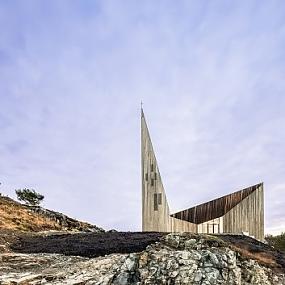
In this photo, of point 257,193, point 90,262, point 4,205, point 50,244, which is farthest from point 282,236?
point 90,262

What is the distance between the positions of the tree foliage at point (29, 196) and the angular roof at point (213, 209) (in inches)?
590

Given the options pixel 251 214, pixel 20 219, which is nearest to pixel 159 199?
pixel 251 214

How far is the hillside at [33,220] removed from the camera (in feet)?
69.8

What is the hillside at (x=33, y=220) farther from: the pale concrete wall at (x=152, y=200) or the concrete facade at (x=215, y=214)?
the concrete facade at (x=215, y=214)

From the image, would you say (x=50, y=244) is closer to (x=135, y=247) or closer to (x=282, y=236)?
(x=135, y=247)

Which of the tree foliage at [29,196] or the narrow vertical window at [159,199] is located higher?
the tree foliage at [29,196]

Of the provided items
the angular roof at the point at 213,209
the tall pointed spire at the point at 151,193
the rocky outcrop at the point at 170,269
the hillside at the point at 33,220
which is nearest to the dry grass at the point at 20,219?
the hillside at the point at 33,220

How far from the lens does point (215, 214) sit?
18.3 m

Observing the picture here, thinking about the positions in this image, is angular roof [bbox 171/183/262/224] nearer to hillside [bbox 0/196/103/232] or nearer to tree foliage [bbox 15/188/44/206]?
hillside [bbox 0/196/103/232]

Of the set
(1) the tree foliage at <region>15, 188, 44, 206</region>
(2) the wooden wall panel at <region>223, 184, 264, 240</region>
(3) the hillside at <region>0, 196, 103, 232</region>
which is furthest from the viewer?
(1) the tree foliage at <region>15, 188, 44, 206</region>

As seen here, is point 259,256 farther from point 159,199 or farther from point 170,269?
point 159,199

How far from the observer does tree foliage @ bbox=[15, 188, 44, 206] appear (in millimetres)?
31156

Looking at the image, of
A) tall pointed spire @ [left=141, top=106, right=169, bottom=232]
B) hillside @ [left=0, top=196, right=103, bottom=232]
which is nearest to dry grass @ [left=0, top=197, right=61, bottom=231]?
hillside @ [left=0, top=196, right=103, bottom=232]

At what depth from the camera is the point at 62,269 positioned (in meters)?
9.02
